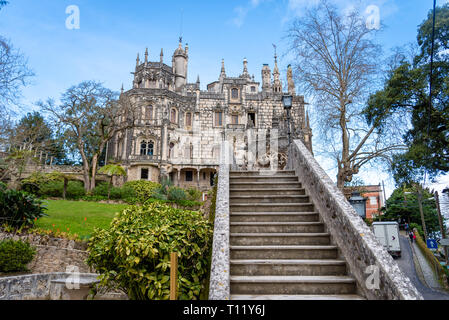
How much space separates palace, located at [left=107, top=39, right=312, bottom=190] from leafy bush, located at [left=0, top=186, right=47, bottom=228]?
23.1 metres

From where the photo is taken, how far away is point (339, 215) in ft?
17.7

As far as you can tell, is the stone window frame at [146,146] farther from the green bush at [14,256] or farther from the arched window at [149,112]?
the green bush at [14,256]

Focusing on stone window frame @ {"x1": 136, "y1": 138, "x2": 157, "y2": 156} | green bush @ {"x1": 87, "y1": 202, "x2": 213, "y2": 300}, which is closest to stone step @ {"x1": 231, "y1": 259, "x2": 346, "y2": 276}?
green bush @ {"x1": 87, "y1": 202, "x2": 213, "y2": 300}

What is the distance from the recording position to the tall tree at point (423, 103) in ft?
43.7

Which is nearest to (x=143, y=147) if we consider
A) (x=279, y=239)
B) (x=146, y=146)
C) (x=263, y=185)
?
(x=146, y=146)

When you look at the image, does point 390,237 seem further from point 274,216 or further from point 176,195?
point 274,216

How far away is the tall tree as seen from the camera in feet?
43.7

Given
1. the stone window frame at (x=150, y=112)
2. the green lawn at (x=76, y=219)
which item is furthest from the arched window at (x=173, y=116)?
the green lawn at (x=76, y=219)

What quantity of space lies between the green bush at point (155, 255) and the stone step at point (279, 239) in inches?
24.3

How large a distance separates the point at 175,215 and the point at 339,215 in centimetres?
340

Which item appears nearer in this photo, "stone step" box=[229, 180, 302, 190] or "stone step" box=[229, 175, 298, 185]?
"stone step" box=[229, 180, 302, 190]

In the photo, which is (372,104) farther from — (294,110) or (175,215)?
(294,110)

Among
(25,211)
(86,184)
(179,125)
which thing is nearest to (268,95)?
(179,125)

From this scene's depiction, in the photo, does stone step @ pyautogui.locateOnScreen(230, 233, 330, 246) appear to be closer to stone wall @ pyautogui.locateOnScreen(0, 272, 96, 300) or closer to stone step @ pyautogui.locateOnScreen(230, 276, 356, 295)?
stone step @ pyautogui.locateOnScreen(230, 276, 356, 295)
